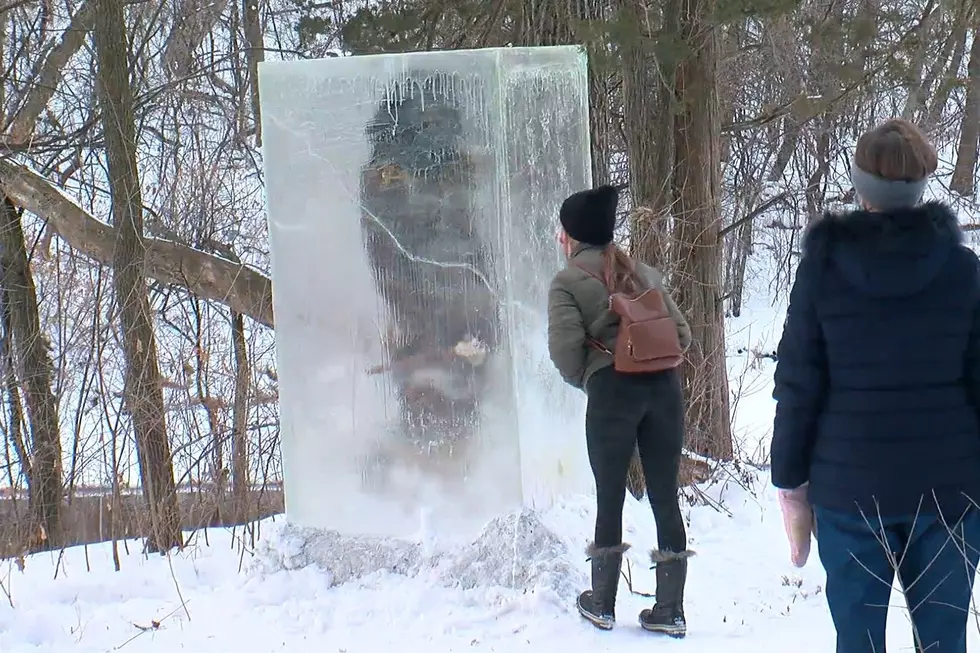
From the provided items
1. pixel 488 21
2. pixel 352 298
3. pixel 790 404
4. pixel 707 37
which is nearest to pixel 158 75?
pixel 488 21

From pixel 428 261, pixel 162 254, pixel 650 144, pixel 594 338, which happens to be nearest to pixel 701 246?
pixel 650 144

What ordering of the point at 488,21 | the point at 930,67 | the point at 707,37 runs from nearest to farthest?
the point at 707,37 < the point at 488,21 < the point at 930,67

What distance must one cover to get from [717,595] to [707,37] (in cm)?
324

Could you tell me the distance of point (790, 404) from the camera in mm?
2432

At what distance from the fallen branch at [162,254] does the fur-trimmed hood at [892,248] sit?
596cm

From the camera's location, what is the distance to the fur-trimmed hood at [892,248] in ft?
7.61

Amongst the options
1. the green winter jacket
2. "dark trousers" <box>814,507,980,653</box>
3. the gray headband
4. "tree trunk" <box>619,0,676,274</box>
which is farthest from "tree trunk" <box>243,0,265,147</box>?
"dark trousers" <box>814,507,980,653</box>

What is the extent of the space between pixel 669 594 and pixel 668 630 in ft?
0.42

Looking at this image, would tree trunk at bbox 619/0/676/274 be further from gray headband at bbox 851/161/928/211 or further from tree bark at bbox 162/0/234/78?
tree bark at bbox 162/0/234/78

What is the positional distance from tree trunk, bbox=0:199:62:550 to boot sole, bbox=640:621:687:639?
167 inches

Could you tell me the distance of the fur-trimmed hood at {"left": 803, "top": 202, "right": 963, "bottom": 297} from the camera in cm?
232

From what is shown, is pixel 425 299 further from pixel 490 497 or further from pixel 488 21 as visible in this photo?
pixel 488 21

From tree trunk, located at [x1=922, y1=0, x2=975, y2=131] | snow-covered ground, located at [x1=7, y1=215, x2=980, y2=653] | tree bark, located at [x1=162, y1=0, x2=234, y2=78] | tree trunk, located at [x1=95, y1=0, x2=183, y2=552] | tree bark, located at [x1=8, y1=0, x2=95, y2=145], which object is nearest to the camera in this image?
snow-covered ground, located at [x1=7, y1=215, x2=980, y2=653]

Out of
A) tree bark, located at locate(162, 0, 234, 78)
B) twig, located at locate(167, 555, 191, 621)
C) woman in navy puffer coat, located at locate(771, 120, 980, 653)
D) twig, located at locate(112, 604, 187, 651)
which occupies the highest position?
tree bark, located at locate(162, 0, 234, 78)
